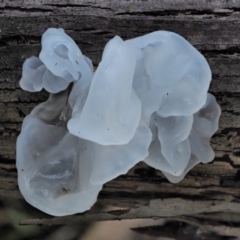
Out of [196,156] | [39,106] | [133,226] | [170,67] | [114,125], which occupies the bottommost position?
[133,226]

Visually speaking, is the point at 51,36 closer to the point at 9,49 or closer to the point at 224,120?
the point at 9,49

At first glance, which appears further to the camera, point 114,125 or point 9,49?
point 9,49

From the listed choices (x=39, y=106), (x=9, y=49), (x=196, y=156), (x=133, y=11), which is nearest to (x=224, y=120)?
(x=196, y=156)

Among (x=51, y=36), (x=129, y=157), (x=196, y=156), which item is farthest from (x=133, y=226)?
(x=51, y=36)

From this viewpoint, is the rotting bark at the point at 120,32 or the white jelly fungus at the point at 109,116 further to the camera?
the rotting bark at the point at 120,32

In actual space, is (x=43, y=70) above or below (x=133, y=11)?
below

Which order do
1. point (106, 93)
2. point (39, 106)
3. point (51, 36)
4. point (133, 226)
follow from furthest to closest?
point (133, 226) < point (39, 106) < point (51, 36) < point (106, 93)

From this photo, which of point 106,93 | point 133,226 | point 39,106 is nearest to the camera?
point 106,93

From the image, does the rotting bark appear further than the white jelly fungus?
Yes

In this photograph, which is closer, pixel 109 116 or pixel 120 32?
pixel 109 116

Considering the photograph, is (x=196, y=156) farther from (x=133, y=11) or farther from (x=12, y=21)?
(x=12, y=21)
